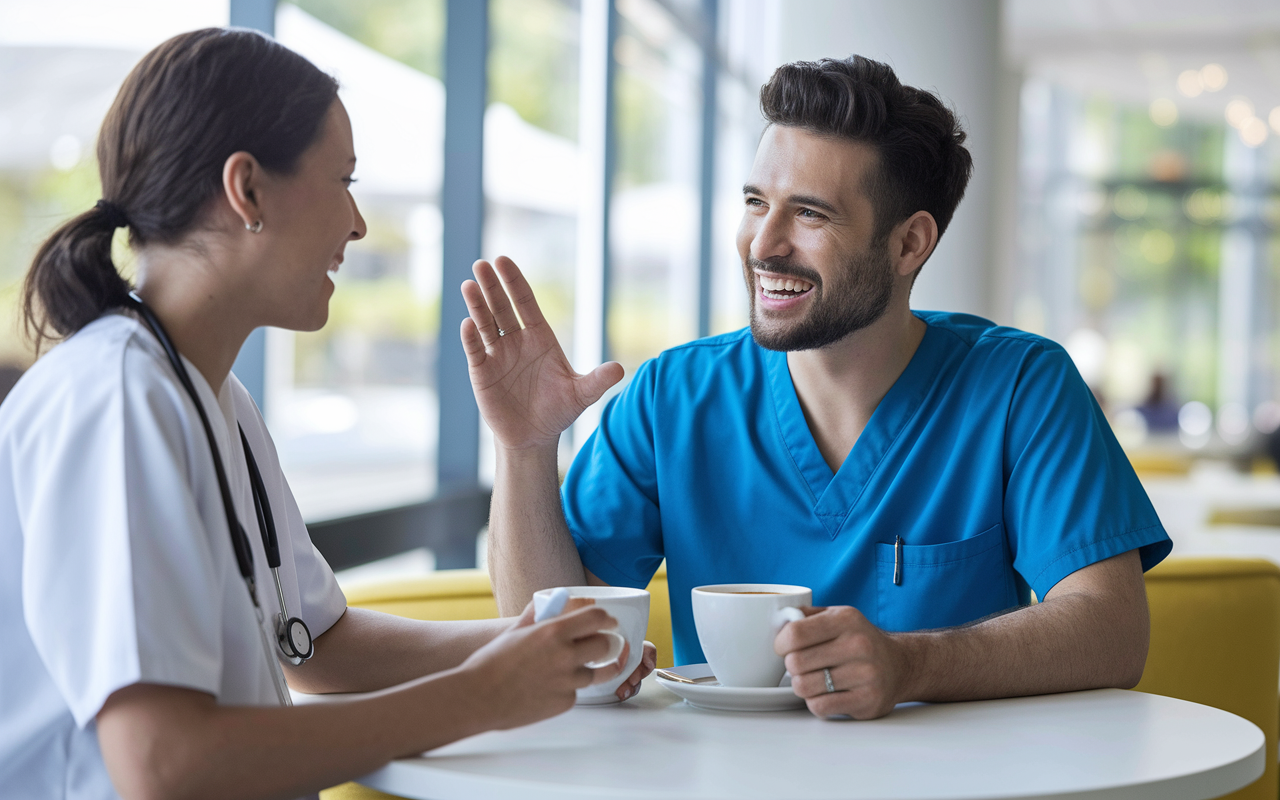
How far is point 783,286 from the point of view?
1586 mm

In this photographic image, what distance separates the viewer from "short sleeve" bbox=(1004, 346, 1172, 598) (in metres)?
1.34

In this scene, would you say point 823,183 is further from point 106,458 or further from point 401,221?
point 401,221

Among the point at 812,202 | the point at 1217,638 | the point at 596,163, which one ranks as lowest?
A: the point at 1217,638

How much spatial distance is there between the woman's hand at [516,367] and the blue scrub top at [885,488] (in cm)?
18

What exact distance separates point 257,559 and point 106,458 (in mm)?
247

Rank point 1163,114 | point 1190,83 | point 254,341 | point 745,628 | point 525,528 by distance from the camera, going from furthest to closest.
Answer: point 1163,114
point 1190,83
point 254,341
point 525,528
point 745,628

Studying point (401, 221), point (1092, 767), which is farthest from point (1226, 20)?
point (1092, 767)

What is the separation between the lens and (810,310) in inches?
61.1

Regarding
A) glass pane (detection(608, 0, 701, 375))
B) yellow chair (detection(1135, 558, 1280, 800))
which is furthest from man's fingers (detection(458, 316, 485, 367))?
glass pane (detection(608, 0, 701, 375))

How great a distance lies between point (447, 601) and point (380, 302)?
1.88 m

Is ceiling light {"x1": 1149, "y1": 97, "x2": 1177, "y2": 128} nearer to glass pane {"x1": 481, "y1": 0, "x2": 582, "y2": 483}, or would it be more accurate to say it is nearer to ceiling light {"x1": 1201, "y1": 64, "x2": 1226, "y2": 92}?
ceiling light {"x1": 1201, "y1": 64, "x2": 1226, "y2": 92}

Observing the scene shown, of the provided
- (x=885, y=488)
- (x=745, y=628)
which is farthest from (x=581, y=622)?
(x=885, y=488)

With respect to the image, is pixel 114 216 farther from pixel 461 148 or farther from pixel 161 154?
pixel 461 148

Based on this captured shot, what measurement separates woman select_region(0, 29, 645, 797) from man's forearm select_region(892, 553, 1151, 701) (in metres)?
0.31
